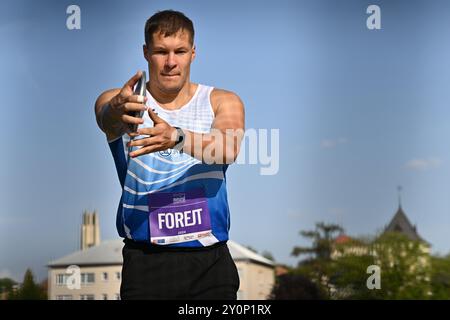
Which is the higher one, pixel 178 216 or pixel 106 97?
pixel 106 97

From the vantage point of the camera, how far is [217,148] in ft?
10.7

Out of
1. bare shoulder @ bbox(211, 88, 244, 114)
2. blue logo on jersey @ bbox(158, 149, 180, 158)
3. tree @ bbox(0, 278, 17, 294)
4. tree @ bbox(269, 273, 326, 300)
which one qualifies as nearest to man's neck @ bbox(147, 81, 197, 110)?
bare shoulder @ bbox(211, 88, 244, 114)

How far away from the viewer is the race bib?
345cm

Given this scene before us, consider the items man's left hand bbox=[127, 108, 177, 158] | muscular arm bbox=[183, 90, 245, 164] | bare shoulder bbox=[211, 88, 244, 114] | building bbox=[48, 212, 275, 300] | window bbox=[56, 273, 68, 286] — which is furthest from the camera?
window bbox=[56, 273, 68, 286]

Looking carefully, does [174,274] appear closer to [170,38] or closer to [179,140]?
[179,140]

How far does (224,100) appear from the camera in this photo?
11.8 ft

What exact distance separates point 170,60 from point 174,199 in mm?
638

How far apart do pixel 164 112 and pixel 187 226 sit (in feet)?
1.79

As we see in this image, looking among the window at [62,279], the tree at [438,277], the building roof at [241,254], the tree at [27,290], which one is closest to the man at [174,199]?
the window at [62,279]

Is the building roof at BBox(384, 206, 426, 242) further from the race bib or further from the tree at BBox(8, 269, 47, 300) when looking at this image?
the race bib

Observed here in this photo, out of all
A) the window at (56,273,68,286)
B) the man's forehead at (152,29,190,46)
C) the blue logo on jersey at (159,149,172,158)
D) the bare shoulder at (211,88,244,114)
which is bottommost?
the window at (56,273,68,286)

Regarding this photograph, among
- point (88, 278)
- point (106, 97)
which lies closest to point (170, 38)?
point (106, 97)

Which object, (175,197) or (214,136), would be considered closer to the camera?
(214,136)
